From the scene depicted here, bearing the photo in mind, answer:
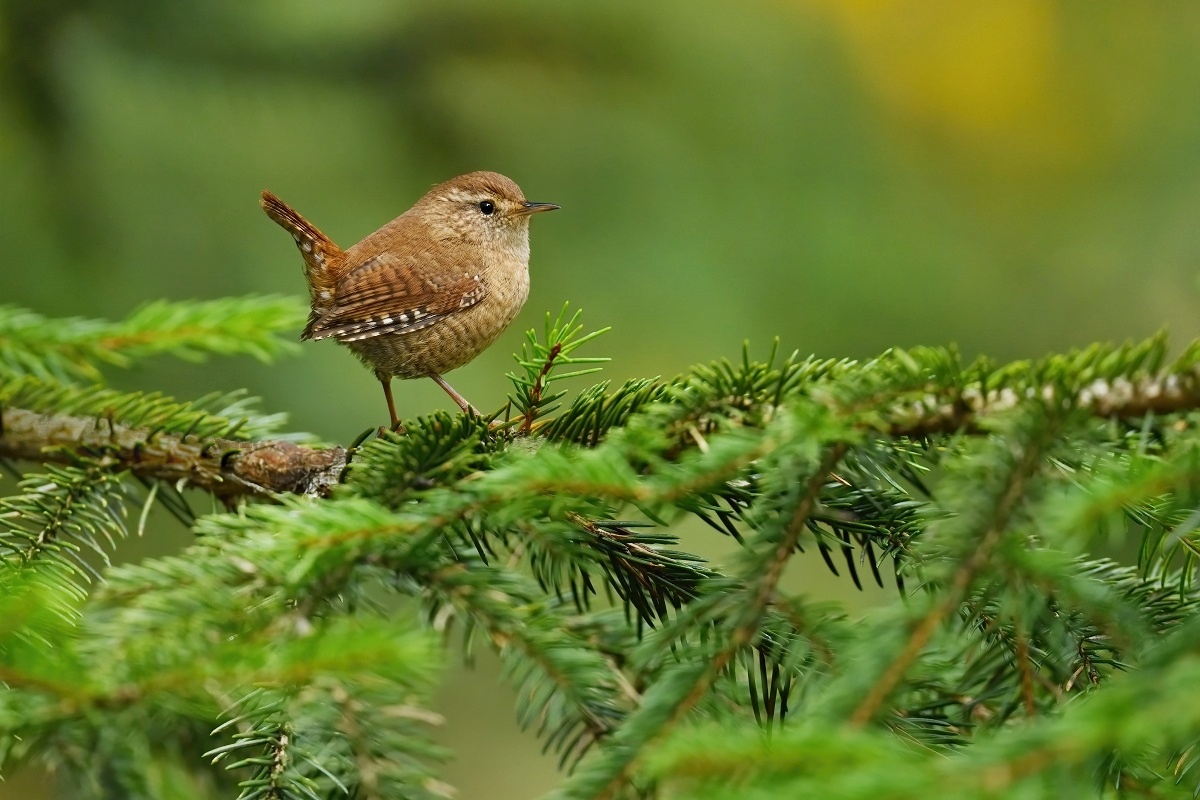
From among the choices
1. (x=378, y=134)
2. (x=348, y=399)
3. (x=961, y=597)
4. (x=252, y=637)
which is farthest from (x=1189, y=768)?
(x=378, y=134)

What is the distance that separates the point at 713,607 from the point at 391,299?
78.6 inches

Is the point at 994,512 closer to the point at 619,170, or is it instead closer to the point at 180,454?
the point at 180,454

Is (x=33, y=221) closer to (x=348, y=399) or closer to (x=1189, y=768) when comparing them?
(x=348, y=399)

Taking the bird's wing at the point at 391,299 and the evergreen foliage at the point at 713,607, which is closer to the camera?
the evergreen foliage at the point at 713,607

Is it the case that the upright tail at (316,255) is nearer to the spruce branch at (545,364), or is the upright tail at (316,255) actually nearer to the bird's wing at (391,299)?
the bird's wing at (391,299)

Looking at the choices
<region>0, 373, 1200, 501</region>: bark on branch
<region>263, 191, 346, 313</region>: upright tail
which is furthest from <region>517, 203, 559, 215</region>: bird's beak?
<region>0, 373, 1200, 501</region>: bark on branch

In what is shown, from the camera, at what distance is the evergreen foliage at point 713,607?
908 mm

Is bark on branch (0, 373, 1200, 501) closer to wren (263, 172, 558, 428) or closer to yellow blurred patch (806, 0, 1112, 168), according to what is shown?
wren (263, 172, 558, 428)

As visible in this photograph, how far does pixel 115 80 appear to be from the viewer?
3.30 meters

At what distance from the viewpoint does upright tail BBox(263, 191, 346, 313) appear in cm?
297

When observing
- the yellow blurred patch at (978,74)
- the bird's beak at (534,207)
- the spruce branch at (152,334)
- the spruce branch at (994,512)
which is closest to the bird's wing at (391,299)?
the bird's beak at (534,207)

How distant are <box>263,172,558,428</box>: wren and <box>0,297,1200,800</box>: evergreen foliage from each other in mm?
1186

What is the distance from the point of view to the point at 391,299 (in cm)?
295

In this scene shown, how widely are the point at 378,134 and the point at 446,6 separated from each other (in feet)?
1.66
